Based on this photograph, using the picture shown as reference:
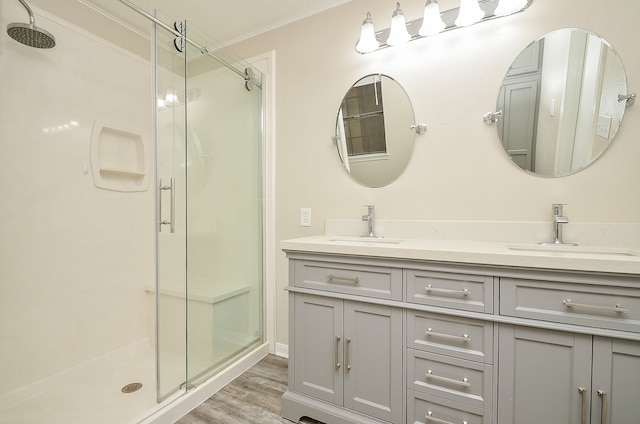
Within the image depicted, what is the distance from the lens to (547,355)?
0.97 m

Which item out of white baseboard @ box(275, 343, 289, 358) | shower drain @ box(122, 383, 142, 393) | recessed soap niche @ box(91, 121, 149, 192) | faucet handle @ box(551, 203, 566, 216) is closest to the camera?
faucet handle @ box(551, 203, 566, 216)

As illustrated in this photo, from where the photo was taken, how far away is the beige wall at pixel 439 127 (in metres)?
1.26

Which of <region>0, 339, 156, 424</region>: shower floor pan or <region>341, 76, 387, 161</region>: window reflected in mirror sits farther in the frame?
<region>341, 76, 387, 161</region>: window reflected in mirror

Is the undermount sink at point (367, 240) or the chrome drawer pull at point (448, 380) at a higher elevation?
the undermount sink at point (367, 240)

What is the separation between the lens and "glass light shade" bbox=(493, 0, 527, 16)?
137 cm

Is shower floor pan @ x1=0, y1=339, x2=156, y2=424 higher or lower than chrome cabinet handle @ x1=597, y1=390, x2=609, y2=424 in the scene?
lower

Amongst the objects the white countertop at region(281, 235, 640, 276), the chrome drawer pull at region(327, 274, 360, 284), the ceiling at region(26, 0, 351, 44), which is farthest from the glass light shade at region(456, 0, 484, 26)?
the chrome drawer pull at region(327, 274, 360, 284)

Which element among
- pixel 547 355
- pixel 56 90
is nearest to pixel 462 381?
pixel 547 355

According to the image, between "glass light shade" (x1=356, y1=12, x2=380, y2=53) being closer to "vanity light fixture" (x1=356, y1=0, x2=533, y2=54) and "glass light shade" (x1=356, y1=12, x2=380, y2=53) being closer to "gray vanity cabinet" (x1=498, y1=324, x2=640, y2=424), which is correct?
"vanity light fixture" (x1=356, y1=0, x2=533, y2=54)

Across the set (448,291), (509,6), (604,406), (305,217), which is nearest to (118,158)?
(305,217)

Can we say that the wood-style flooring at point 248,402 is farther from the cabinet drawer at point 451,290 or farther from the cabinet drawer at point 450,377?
the cabinet drawer at point 451,290

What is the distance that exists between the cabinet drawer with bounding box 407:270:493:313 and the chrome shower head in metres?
2.27

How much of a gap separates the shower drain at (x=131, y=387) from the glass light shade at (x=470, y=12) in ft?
9.05

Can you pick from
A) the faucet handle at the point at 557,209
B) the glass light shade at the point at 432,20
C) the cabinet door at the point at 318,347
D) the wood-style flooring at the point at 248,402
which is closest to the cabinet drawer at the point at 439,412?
the cabinet door at the point at 318,347
